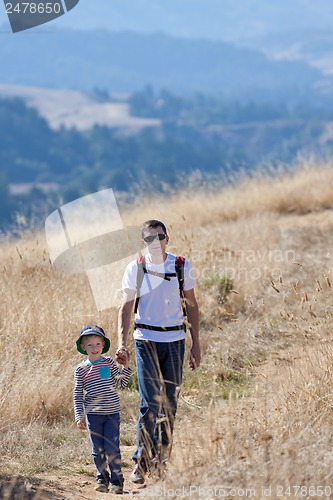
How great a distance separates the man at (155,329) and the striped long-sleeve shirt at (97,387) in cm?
16

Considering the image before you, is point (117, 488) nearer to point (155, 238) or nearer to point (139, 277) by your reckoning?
point (139, 277)

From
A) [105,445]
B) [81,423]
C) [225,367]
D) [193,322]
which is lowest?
[225,367]

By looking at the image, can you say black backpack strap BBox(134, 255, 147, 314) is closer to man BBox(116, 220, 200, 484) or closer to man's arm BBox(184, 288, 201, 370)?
man BBox(116, 220, 200, 484)

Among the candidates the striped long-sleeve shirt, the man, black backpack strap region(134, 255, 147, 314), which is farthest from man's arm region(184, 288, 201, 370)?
the striped long-sleeve shirt

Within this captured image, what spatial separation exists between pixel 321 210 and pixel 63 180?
18208 centimetres

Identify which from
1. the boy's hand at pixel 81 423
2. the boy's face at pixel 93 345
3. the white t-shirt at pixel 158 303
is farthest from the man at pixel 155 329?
the boy's hand at pixel 81 423

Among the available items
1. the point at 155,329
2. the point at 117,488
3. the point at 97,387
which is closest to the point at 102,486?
the point at 117,488

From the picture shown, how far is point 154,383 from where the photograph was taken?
17.1 ft

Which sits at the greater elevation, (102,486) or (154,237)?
(154,237)

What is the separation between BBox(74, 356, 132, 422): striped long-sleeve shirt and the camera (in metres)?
5.16

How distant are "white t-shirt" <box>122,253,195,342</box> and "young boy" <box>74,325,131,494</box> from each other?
0.26 m

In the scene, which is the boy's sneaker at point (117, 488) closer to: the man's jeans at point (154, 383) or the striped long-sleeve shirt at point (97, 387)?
the man's jeans at point (154, 383)

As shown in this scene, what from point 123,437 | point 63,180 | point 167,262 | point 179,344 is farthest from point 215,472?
point 63,180

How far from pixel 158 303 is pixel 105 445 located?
932 millimetres
